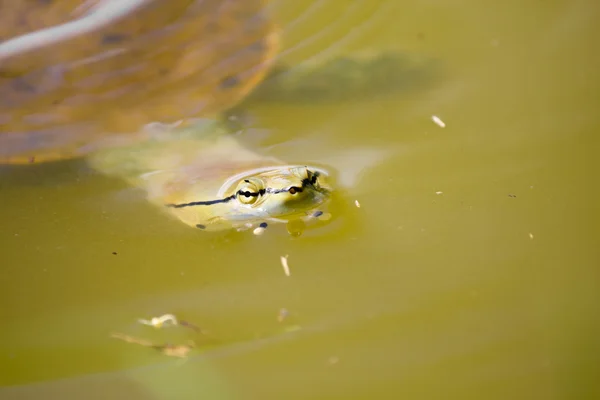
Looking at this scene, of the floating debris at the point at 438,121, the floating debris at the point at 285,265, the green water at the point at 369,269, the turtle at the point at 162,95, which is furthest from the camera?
the floating debris at the point at 438,121

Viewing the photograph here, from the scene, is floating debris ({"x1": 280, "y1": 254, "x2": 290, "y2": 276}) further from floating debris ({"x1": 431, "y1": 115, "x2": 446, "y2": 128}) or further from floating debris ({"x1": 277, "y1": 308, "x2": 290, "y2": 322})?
floating debris ({"x1": 431, "y1": 115, "x2": 446, "y2": 128})

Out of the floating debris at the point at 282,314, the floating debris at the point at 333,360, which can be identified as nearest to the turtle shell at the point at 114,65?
the floating debris at the point at 282,314

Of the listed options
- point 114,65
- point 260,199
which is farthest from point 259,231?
point 114,65

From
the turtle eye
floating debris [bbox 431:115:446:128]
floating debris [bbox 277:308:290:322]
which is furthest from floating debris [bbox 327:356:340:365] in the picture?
floating debris [bbox 431:115:446:128]

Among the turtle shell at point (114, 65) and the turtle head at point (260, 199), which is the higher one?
the turtle shell at point (114, 65)

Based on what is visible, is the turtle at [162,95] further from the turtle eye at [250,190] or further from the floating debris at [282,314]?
the floating debris at [282,314]

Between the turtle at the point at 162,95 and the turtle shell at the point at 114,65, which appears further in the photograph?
the turtle shell at the point at 114,65

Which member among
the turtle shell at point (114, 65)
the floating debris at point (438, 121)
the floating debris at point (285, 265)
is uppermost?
the turtle shell at point (114, 65)
